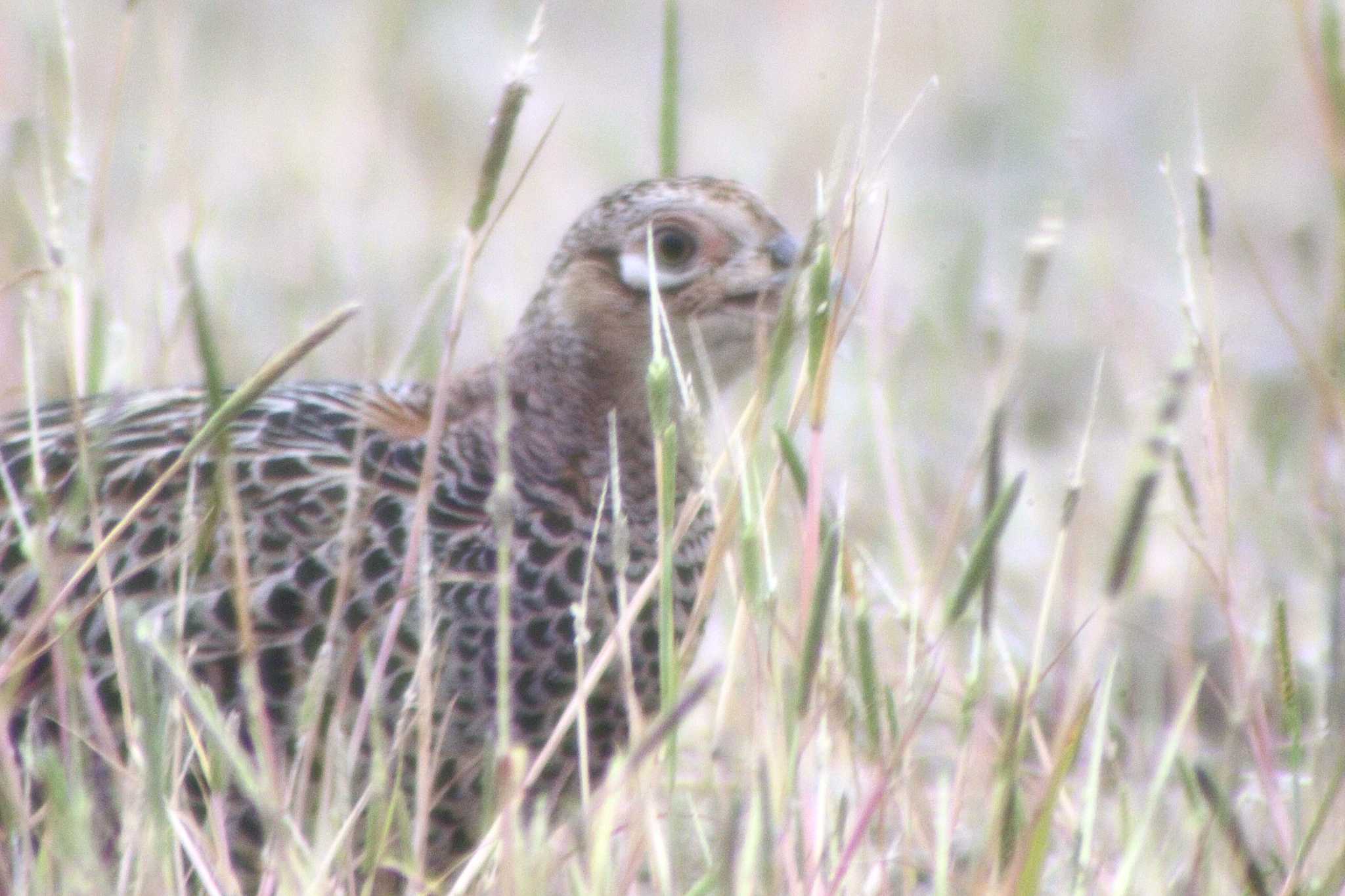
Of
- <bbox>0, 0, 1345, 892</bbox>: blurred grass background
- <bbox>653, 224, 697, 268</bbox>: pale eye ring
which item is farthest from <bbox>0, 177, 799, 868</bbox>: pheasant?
<bbox>0, 0, 1345, 892</bbox>: blurred grass background

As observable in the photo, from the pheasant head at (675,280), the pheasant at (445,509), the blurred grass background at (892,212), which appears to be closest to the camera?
the pheasant at (445,509)

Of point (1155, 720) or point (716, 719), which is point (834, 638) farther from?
→ point (1155, 720)

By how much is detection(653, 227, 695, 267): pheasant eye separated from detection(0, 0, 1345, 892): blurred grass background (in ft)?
0.93

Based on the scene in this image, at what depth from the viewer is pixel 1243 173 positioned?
6.27m

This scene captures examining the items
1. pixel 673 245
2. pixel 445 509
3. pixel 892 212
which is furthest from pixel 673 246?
pixel 892 212

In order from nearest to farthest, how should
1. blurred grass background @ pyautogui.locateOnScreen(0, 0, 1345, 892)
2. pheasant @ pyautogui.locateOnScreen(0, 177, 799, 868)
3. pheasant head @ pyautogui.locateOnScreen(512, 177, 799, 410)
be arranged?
pheasant @ pyautogui.locateOnScreen(0, 177, 799, 868), pheasant head @ pyautogui.locateOnScreen(512, 177, 799, 410), blurred grass background @ pyautogui.locateOnScreen(0, 0, 1345, 892)

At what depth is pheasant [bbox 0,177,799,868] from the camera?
274 centimetres

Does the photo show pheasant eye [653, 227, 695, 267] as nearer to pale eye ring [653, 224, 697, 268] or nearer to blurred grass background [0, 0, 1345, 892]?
pale eye ring [653, 224, 697, 268]

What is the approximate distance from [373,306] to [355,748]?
3.03 meters

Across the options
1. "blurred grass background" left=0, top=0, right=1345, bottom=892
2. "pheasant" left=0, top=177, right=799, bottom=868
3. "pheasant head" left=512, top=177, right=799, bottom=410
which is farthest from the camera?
"blurred grass background" left=0, top=0, right=1345, bottom=892

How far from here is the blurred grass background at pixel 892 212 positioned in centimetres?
368

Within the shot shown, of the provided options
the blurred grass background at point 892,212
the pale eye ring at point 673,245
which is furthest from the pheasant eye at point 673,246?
the blurred grass background at point 892,212

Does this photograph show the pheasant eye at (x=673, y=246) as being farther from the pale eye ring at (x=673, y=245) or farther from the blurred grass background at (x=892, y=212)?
Result: the blurred grass background at (x=892, y=212)

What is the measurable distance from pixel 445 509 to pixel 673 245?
20.7 inches
